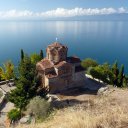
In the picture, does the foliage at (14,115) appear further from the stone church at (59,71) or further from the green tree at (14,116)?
the stone church at (59,71)

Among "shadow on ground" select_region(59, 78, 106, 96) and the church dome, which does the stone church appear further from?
"shadow on ground" select_region(59, 78, 106, 96)

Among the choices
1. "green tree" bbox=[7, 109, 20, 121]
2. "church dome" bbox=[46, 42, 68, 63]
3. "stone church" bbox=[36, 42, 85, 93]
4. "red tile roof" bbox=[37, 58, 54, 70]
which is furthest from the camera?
"church dome" bbox=[46, 42, 68, 63]

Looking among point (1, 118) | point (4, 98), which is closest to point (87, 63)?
point (4, 98)

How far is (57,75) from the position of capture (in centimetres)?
2642

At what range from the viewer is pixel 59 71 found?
26469 millimetres

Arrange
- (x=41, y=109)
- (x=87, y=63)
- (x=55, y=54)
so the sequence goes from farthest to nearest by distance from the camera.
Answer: (x=87, y=63)
(x=55, y=54)
(x=41, y=109)

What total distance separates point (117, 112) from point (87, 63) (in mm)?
33805

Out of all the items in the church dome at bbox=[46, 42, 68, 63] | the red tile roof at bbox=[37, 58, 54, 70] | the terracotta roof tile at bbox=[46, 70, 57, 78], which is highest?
the church dome at bbox=[46, 42, 68, 63]

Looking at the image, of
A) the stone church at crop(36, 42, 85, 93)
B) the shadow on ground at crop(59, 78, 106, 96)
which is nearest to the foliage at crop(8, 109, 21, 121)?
the stone church at crop(36, 42, 85, 93)

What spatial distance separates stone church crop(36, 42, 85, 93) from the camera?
1038 inches

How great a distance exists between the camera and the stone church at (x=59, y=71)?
26.4m

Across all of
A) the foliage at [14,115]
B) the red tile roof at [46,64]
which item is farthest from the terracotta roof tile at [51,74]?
the foliage at [14,115]

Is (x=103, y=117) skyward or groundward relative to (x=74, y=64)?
skyward

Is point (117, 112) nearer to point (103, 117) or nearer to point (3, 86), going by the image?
point (103, 117)
